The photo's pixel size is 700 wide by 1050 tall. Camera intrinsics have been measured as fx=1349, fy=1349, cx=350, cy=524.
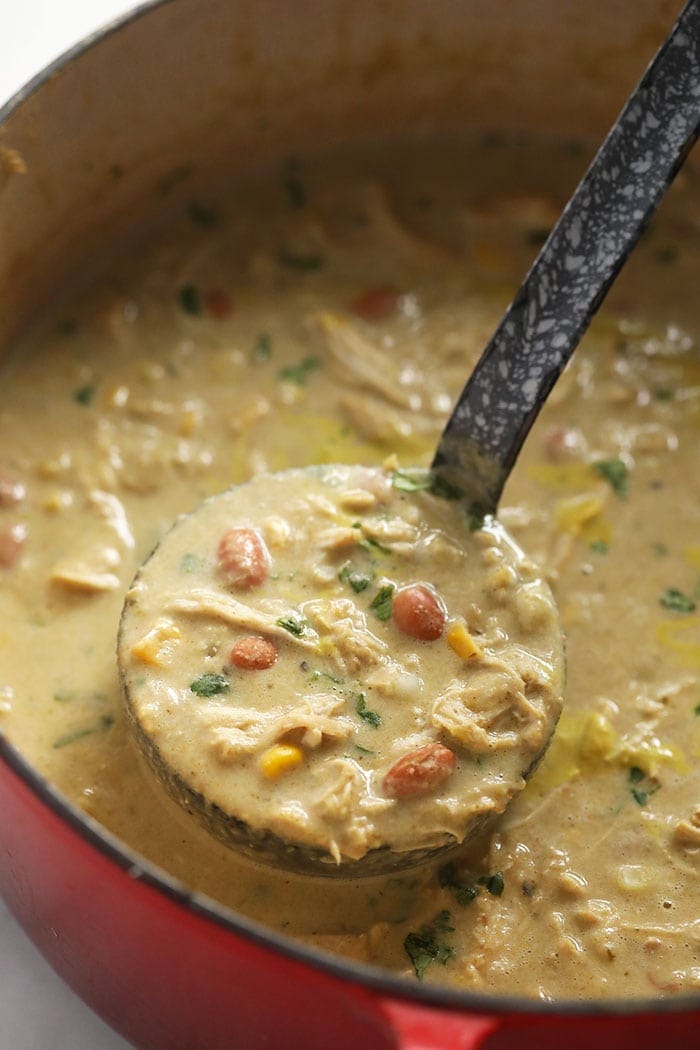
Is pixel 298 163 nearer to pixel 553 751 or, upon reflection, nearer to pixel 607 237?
pixel 607 237

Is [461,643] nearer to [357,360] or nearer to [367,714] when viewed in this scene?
[367,714]

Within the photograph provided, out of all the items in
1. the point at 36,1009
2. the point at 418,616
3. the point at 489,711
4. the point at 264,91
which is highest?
the point at 264,91

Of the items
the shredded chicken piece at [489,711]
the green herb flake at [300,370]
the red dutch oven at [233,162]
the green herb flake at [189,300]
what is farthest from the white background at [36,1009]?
the green herb flake at [189,300]

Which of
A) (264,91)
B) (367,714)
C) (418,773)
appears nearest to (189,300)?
(264,91)

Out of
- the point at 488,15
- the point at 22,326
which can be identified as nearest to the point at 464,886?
the point at 22,326

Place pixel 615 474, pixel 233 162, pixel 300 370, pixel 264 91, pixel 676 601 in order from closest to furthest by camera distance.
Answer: pixel 676 601 < pixel 615 474 < pixel 300 370 < pixel 264 91 < pixel 233 162

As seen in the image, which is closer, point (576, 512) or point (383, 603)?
point (383, 603)

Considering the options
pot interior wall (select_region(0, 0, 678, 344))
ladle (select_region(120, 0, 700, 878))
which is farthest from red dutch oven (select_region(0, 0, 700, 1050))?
ladle (select_region(120, 0, 700, 878))
